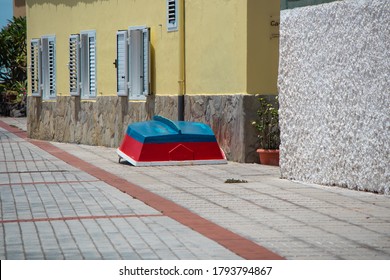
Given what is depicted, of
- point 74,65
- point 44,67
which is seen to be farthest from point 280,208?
point 44,67

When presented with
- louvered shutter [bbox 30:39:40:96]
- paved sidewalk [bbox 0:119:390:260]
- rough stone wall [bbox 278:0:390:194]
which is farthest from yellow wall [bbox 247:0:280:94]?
louvered shutter [bbox 30:39:40:96]

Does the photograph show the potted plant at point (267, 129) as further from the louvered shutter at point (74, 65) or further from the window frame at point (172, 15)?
the louvered shutter at point (74, 65)

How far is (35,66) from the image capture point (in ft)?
92.5

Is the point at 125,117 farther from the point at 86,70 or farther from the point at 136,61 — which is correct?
the point at 86,70

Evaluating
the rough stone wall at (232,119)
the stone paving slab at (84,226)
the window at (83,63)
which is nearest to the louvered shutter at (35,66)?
the window at (83,63)

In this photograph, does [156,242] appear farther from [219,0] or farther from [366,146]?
[219,0]

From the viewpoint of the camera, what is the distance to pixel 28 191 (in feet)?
45.8

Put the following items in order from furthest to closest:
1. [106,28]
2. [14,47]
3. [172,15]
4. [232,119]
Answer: [14,47] → [106,28] → [172,15] → [232,119]

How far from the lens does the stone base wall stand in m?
18.3

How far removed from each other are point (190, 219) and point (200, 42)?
9129 millimetres

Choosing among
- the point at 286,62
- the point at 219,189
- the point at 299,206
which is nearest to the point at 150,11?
the point at 286,62

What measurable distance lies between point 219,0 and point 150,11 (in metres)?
3.19

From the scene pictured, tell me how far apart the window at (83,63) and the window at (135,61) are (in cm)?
194

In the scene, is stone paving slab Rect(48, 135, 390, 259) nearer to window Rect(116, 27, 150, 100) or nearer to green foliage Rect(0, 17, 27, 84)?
window Rect(116, 27, 150, 100)
